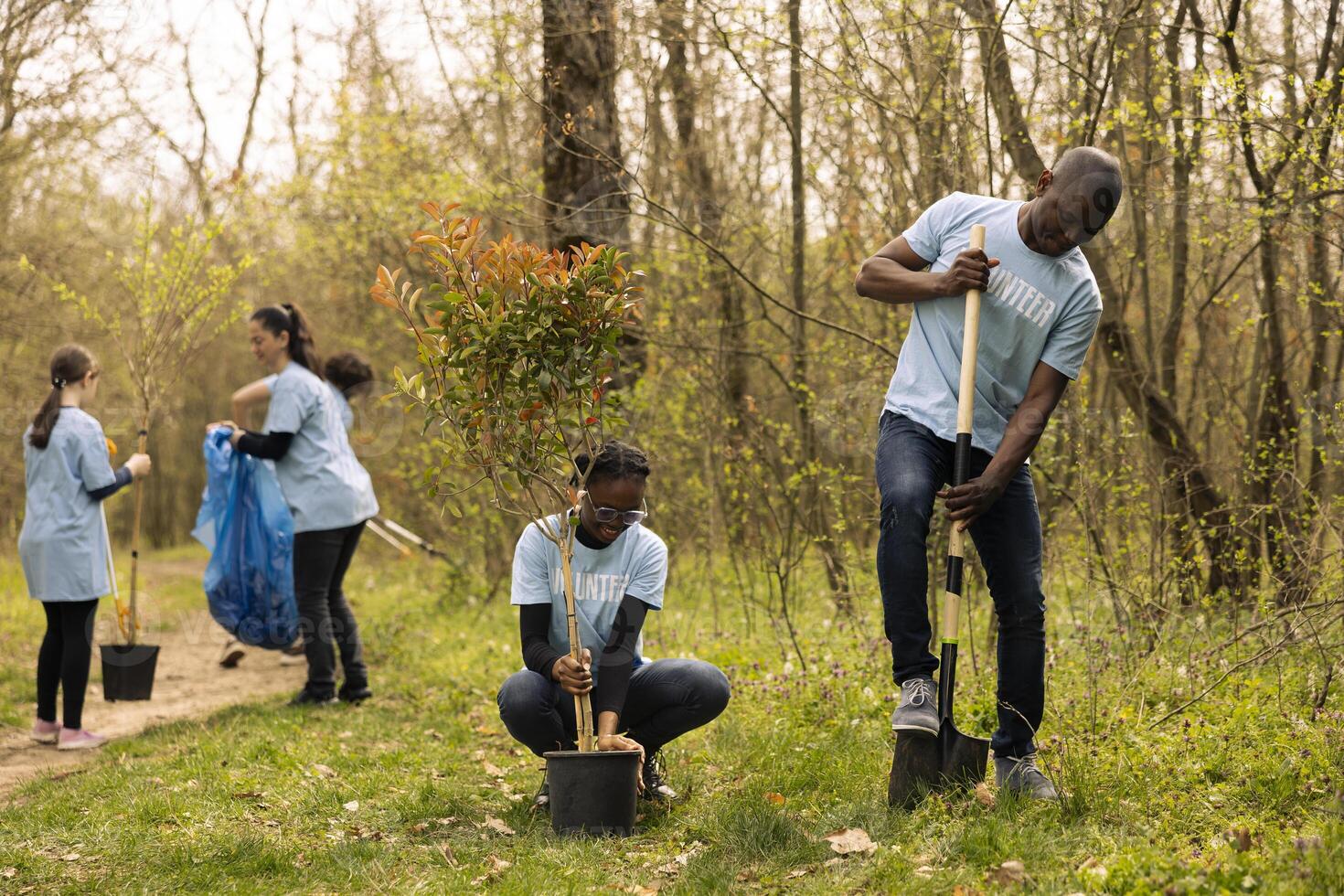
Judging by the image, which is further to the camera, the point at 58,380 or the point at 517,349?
the point at 58,380

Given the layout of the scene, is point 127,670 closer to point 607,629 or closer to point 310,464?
point 310,464

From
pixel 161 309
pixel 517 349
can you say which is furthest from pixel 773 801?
pixel 161 309

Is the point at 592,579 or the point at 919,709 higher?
the point at 592,579

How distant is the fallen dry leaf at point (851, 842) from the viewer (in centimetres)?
338

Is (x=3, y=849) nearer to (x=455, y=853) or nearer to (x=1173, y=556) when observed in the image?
(x=455, y=853)

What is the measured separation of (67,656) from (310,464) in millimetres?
1454

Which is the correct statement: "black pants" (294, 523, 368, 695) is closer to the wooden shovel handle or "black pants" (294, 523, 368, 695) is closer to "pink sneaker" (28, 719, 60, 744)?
"pink sneaker" (28, 719, 60, 744)

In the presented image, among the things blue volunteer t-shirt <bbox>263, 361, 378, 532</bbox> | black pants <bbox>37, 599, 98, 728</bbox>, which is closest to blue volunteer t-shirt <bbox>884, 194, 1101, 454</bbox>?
blue volunteer t-shirt <bbox>263, 361, 378, 532</bbox>

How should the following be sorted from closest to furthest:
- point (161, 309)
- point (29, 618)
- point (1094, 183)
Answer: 1. point (1094, 183)
2. point (161, 309)
3. point (29, 618)

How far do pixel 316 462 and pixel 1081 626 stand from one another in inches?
152

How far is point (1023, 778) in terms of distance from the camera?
3590 millimetres

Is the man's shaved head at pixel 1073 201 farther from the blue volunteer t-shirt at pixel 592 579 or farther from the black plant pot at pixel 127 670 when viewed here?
the black plant pot at pixel 127 670

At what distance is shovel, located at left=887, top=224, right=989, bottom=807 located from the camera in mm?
3516

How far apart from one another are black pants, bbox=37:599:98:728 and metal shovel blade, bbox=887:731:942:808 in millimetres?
4113
